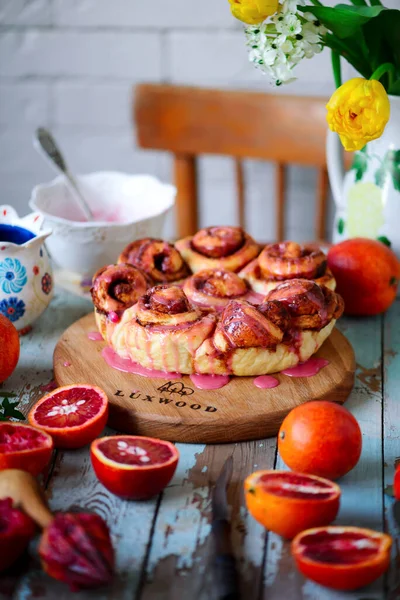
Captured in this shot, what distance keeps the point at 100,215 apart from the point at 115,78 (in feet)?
3.22

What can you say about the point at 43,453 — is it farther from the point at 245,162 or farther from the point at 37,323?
the point at 245,162

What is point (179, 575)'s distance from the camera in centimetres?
80

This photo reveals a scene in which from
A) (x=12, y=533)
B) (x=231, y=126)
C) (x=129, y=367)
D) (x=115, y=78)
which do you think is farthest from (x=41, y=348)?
(x=115, y=78)

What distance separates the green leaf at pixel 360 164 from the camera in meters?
1.42

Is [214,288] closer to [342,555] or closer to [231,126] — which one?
[342,555]

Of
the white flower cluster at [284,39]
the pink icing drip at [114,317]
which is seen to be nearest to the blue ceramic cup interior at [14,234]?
the pink icing drip at [114,317]

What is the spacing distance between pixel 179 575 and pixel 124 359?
43 centimetres

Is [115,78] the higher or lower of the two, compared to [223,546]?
higher

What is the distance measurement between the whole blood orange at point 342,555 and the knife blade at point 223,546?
68mm

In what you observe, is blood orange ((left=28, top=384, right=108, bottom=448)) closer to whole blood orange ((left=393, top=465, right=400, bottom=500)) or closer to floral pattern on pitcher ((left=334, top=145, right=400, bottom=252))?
whole blood orange ((left=393, top=465, right=400, bottom=500))

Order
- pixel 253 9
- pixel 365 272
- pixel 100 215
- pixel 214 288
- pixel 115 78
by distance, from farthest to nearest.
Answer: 1. pixel 115 78
2. pixel 100 215
3. pixel 365 272
4. pixel 214 288
5. pixel 253 9

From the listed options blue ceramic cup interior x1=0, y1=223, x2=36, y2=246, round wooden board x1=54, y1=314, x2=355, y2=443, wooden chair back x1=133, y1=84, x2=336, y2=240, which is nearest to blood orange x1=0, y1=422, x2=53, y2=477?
round wooden board x1=54, y1=314, x2=355, y2=443

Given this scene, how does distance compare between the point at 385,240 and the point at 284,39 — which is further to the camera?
the point at 385,240

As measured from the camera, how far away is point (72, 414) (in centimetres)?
102
